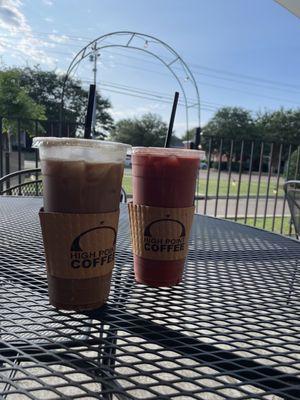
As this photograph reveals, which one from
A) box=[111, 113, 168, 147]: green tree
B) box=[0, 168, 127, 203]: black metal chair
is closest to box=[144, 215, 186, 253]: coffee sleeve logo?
box=[0, 168, 127, 203]: black metal chair

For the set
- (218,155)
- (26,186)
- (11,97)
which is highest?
(11,97)

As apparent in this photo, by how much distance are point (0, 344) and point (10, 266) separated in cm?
32

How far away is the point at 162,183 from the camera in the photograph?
612 millimetres

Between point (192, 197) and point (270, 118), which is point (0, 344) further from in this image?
point (270, 118)

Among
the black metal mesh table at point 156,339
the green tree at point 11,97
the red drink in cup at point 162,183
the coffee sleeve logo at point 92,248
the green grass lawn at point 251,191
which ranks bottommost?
the green grass lawn at point 251,191

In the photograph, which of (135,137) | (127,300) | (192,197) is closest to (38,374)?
(127,300)

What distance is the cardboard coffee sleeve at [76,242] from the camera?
19.6 inches

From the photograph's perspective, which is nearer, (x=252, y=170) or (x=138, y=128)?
(x=252, y=170)

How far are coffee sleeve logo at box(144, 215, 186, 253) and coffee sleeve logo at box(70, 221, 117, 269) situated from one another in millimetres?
97

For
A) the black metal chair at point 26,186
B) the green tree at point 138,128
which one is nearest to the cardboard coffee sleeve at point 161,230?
the black metal chair at point 26,186

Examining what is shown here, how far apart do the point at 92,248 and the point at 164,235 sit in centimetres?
15

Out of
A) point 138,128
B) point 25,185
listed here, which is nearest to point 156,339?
point 25,185

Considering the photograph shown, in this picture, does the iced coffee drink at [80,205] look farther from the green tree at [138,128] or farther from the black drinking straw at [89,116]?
the green tree at [138,128]

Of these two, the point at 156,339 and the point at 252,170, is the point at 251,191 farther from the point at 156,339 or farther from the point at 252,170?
the point at 156,339
